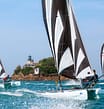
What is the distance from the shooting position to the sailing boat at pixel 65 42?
33141 millimetres

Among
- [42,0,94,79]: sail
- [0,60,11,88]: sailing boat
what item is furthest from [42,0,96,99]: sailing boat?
[0,60,11,88]: sailing boat

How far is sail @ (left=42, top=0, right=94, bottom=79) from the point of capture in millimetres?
33219

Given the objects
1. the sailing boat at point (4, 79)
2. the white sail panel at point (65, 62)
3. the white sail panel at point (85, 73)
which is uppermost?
the sailing boat at point (4, 79)

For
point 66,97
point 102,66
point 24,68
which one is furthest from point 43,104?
point 24,68

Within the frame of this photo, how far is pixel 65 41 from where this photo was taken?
111 ft

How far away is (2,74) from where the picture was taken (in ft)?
240

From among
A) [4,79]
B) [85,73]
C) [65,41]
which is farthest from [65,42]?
[4,79]

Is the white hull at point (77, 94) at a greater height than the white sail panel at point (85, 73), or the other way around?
the white sail panel at point (85, 73)

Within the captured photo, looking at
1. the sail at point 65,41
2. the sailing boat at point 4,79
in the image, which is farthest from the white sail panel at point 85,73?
the sailing boat at point 4,79

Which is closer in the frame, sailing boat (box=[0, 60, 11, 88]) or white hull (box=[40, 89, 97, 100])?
white hull (box=[40, 89, 97, 100])

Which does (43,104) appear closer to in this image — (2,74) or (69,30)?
(69,30)

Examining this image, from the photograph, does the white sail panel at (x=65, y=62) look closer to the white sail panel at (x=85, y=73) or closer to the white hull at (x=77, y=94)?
the white sail panel at (x=85, y=73)

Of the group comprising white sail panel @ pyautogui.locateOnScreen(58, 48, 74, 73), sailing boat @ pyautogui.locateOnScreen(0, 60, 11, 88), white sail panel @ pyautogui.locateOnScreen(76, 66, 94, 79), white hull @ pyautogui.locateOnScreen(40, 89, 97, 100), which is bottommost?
white hull @ pyautogui.locateOnScreen(40, 89, 97, 100)

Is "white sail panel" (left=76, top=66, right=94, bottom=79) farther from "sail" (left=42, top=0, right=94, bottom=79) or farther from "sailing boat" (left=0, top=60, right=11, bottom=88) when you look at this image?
"sailing boat" (left=0, top=60, right=11, bottom=88)
